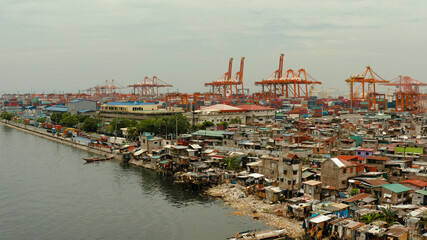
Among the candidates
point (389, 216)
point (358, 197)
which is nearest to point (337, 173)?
point (358, 197)

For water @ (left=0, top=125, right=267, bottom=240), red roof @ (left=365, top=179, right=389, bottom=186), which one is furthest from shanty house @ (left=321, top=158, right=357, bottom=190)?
water @ (left=0, top=125, right=267, bottom=240)

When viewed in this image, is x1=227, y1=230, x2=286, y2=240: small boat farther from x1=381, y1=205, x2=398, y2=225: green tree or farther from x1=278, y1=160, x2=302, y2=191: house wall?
x1=278, y1=160, x2=302, y2=191: house wall

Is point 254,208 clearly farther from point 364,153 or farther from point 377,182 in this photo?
point 364,153

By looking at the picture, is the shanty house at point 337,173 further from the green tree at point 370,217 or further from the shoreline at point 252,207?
the green tree at point 370,217

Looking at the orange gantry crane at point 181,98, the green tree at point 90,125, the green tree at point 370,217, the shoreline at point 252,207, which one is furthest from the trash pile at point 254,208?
the orange gantry crane at point 181,98

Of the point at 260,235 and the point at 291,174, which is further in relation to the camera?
the point at 291,174
